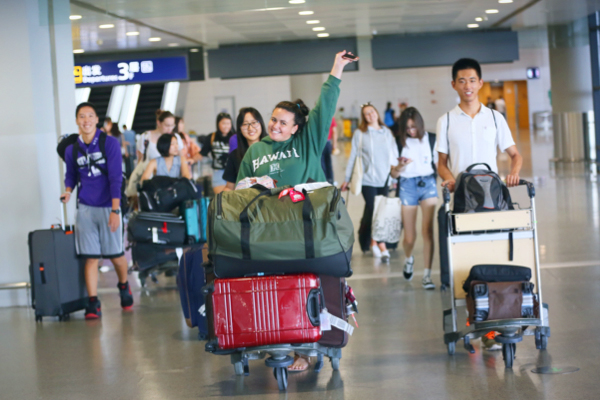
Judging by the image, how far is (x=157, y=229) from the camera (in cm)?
539

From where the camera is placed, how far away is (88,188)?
5070mm

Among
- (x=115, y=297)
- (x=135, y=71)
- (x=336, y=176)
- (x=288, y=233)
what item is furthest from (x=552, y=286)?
(x=336, y=176)

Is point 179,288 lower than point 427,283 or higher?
higher

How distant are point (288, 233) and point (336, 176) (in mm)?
12724

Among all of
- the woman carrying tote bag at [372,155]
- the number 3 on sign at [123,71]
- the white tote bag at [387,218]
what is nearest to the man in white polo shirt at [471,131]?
the white tote bag at [387,218]

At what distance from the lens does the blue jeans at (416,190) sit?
5.65 meters

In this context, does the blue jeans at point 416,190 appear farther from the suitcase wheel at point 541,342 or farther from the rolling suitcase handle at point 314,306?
the rolling suitcase handle at point 314,306

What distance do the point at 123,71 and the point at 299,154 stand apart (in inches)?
360

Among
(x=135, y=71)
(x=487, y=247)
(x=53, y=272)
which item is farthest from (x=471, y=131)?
(x=135, y=71)

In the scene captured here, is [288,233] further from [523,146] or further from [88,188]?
[523,146]

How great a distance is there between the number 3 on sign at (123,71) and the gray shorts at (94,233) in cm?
702

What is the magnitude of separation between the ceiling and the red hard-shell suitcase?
3562 millimetres

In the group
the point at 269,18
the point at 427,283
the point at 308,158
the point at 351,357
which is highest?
the point at 269,18

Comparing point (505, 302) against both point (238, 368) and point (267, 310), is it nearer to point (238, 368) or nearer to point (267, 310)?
point (267, 310)
